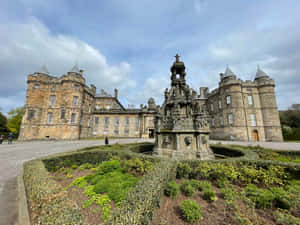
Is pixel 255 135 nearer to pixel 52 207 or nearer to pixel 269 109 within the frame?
pixel 269 109

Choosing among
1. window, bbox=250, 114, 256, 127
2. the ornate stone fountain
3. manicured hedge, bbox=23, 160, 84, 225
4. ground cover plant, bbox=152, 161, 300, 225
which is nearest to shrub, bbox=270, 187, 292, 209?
ground cover plant, bbox=152, 161, 300, 225

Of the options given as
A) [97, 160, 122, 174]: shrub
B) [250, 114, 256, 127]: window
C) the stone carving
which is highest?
[250, 114, 256, 127]: window

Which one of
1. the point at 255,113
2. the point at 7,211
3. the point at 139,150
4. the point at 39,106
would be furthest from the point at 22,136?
the point at 255,113

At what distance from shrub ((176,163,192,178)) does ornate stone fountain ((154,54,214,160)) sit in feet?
4.81

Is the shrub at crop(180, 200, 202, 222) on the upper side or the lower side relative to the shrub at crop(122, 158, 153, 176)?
lower

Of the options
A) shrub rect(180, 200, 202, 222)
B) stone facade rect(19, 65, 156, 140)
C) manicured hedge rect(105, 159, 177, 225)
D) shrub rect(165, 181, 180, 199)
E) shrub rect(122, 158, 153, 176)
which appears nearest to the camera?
manicured hedge rect(105, 159, 177, 225)

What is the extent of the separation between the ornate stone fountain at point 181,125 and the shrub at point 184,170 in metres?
1.47

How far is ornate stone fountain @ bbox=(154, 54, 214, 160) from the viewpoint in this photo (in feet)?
22.5

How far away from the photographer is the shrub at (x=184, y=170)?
5078 millimetres

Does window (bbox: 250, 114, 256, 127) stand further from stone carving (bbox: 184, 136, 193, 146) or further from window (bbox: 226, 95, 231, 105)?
stone carving (bbox: 184, 136, 193, 146)

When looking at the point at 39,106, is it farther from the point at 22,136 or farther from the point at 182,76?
the point at 182,76

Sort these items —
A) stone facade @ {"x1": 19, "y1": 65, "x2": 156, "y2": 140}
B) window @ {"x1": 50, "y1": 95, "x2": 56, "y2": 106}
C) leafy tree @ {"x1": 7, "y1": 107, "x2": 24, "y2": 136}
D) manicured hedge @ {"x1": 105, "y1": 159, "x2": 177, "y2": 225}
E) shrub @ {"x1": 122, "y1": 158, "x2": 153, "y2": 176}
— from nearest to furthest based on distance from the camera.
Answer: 1. manicured hedge @ {"x1": 105, "y1": 159, "x2": 177, "y2": 225}
2. shrub @ {"x1": 122, "y1": 158, "x2": 153, "y2": 176}
3. stone facade @ {"x1": 19, "y1": 65, "x2": 156, "y2": 140}
4. window @ {"x1": 50, "y1": 95, "x2": 56, "y2": 106}
5. leafy tree @ {"x1": 7, "y1": 107, "x2": 24, "y2": 136}

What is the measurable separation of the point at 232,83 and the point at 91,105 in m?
35.2

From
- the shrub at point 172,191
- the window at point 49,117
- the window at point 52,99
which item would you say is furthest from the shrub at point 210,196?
the window at point 52,99
